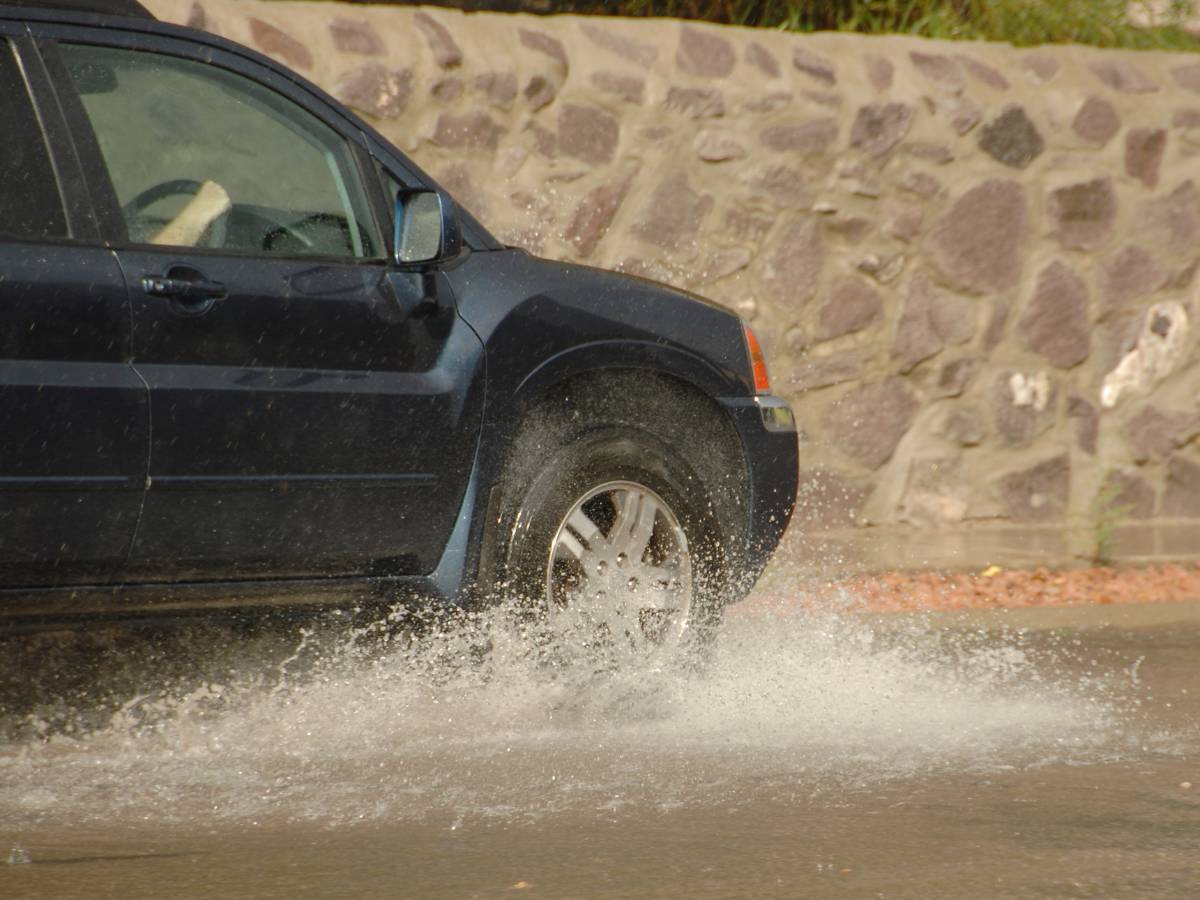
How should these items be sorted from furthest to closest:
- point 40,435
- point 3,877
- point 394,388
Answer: point 394,388
point 40,435
point 3,877

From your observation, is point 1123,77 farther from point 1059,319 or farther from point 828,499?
point 828,499

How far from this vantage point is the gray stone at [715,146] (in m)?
9.59

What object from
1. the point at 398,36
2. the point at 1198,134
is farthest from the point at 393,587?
the point at 1198,134

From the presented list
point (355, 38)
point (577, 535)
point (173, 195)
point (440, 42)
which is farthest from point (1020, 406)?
point (173, 195)

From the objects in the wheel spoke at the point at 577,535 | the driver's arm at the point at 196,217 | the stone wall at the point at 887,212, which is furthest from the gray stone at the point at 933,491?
the driver's arm at the point at 196,217

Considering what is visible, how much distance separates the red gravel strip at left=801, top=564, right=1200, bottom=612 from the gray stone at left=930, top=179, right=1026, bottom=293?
5.79 ft

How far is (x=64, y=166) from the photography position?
498 cm

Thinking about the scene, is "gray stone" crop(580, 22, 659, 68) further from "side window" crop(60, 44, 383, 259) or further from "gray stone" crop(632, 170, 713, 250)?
"side window" crop(60, 44, 383, 259)

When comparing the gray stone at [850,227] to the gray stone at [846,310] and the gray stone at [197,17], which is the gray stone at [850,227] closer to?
the gray stone at [846,310]

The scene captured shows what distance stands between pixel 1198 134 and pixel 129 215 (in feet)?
23.1

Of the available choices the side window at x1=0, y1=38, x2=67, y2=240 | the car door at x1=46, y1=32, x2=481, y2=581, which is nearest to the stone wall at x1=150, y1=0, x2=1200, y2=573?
the car door at x1=46, y1=32, x2=481, y2=581

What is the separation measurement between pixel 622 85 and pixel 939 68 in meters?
1.77

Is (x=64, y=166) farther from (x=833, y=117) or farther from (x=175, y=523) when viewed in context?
(x=833, y=117)

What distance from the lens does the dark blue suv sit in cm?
490
